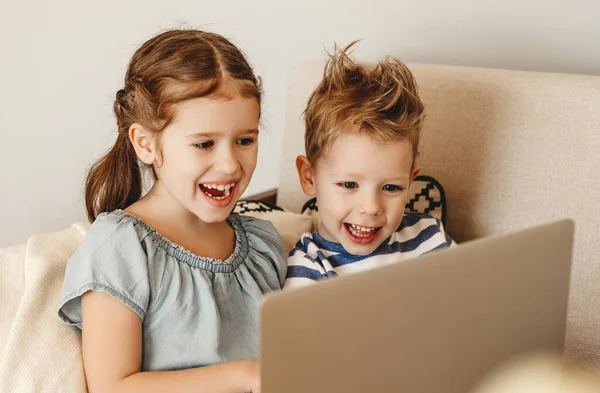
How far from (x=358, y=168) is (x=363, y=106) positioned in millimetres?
111

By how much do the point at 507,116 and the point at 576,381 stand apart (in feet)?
1.79

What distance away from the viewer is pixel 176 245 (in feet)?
4.04

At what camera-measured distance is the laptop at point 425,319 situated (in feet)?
2.33

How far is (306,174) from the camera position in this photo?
1448mm

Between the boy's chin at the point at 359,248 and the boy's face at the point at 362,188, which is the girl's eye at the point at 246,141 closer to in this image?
the boy's face at the point at 362,188

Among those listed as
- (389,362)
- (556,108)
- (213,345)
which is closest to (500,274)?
(389,362)

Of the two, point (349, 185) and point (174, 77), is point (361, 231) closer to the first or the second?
point (349, 185)

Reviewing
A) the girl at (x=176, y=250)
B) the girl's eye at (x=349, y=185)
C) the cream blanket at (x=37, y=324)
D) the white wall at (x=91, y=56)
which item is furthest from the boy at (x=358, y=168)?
the white wall at (x=91, y=56)

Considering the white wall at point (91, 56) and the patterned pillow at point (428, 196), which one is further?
the white wall at point (91, 56)

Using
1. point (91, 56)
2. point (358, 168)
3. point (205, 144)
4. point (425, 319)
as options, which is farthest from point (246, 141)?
point (91, 56)

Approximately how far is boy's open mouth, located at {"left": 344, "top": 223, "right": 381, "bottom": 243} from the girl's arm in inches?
13.8

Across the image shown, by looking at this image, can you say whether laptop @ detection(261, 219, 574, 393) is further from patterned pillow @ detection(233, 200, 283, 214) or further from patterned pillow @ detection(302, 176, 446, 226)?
patterned pillow @ detection(233, 200, 283, 214)

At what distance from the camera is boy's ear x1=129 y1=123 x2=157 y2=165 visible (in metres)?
1.23

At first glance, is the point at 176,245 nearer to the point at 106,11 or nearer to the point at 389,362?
the point at 389,362
